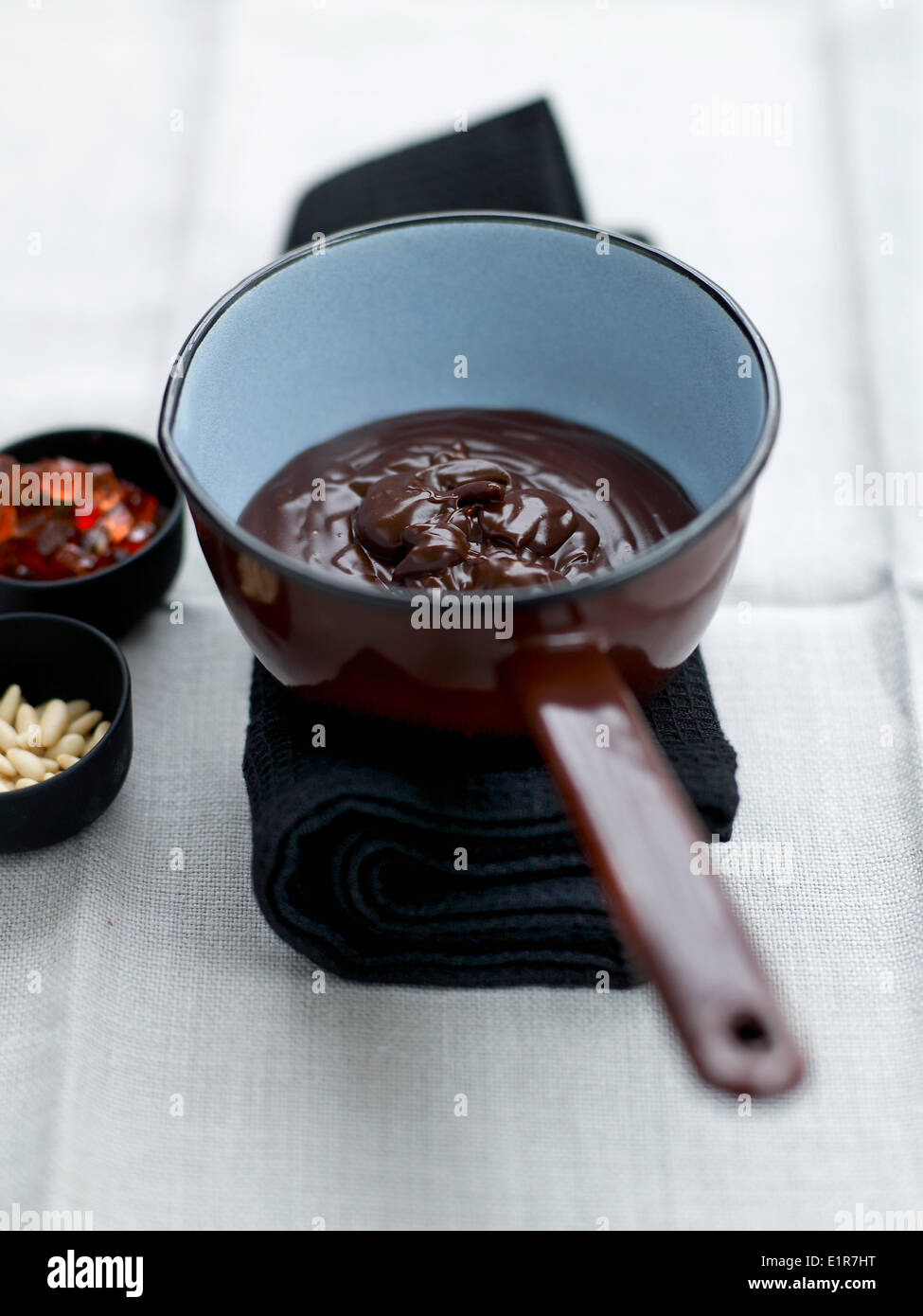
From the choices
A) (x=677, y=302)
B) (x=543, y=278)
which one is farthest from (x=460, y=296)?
(x=677, y=302)

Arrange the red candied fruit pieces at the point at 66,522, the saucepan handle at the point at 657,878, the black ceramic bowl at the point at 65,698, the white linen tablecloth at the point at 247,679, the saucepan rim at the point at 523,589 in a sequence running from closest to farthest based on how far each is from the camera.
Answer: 1. the saucepan handle at the point at 657,878
2. the saucepan rim at the point at 523,589
3. the white linen tablecloth at the point at 247,679
4. the black ceramic bowl at the point at 65,698
5. the red candied fruit pieces at the point at 66,522

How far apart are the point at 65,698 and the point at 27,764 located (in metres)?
0.13

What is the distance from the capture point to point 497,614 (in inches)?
36.7

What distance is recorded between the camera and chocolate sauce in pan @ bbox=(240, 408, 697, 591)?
1.13 meters

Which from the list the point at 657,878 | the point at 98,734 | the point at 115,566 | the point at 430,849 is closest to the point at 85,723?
the point at 98,734

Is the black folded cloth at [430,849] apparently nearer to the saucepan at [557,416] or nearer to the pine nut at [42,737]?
the saucepan at [557,416]

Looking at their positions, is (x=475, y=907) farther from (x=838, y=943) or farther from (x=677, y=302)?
(x=677, y=302)

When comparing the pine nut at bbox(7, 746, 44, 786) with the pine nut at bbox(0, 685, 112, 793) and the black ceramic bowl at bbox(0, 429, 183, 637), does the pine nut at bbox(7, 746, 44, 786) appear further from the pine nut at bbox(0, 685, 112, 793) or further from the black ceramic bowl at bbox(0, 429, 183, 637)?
the black ceramic bowl at bbox(0, 429, 183, 637)

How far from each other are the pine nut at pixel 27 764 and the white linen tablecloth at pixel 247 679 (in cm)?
9

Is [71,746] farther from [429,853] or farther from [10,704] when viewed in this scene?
[429,853]

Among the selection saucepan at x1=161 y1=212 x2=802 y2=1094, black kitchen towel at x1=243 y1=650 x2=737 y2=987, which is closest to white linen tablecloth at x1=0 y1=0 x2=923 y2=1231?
black kitchen towel at x1=243 y1=650 x2=737 y2=987

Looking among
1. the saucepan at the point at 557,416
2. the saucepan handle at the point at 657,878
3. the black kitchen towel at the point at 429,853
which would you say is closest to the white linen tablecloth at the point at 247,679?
the black kitchen towel at the point at 429,853

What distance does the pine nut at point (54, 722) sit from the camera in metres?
1.31

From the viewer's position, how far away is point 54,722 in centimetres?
131
